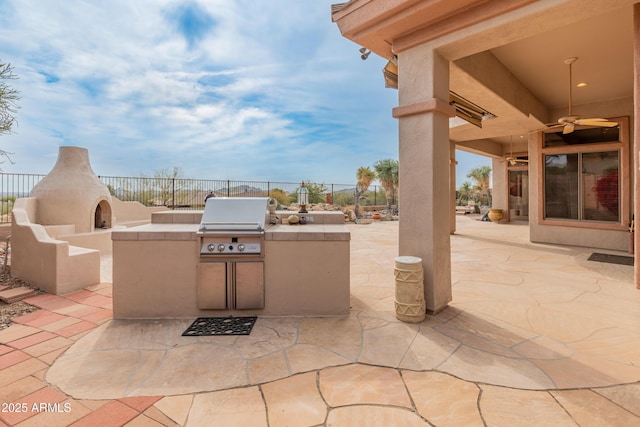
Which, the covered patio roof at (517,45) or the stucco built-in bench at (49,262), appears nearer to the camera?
the covered patio roof at (517,45)

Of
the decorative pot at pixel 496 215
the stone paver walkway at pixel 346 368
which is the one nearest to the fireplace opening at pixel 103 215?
the stone paver walkway at pixel 346 368

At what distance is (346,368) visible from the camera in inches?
85.4

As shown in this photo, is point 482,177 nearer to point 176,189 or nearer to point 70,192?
point 176,189

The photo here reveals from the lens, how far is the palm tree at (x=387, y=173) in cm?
2205

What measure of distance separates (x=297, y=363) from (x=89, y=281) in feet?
12.8

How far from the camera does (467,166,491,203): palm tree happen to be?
25438 mm

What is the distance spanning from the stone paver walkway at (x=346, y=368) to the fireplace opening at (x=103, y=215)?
195 inches

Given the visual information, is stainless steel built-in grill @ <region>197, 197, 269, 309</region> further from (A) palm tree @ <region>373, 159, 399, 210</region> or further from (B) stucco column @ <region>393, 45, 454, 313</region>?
(A) palm tree @ <region>373, 159, 399, 210</region>

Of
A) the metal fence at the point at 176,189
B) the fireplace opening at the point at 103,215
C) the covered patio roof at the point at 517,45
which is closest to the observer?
the covered patio roof at the point at 517,45

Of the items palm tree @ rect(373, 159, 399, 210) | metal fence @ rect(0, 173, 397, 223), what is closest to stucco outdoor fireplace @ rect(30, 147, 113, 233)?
metal fence @ rect(0, 173, 397, 223)

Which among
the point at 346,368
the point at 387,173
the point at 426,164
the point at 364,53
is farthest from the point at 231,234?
the point at 387,173

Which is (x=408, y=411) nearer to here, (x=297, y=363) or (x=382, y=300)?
(x=297, y=363)

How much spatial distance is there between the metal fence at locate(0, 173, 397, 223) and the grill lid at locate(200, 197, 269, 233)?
8290mm

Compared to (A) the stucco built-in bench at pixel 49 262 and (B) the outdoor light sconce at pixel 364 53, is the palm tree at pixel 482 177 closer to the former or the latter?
(B) the outdoor light sconce at pixel 364 53
